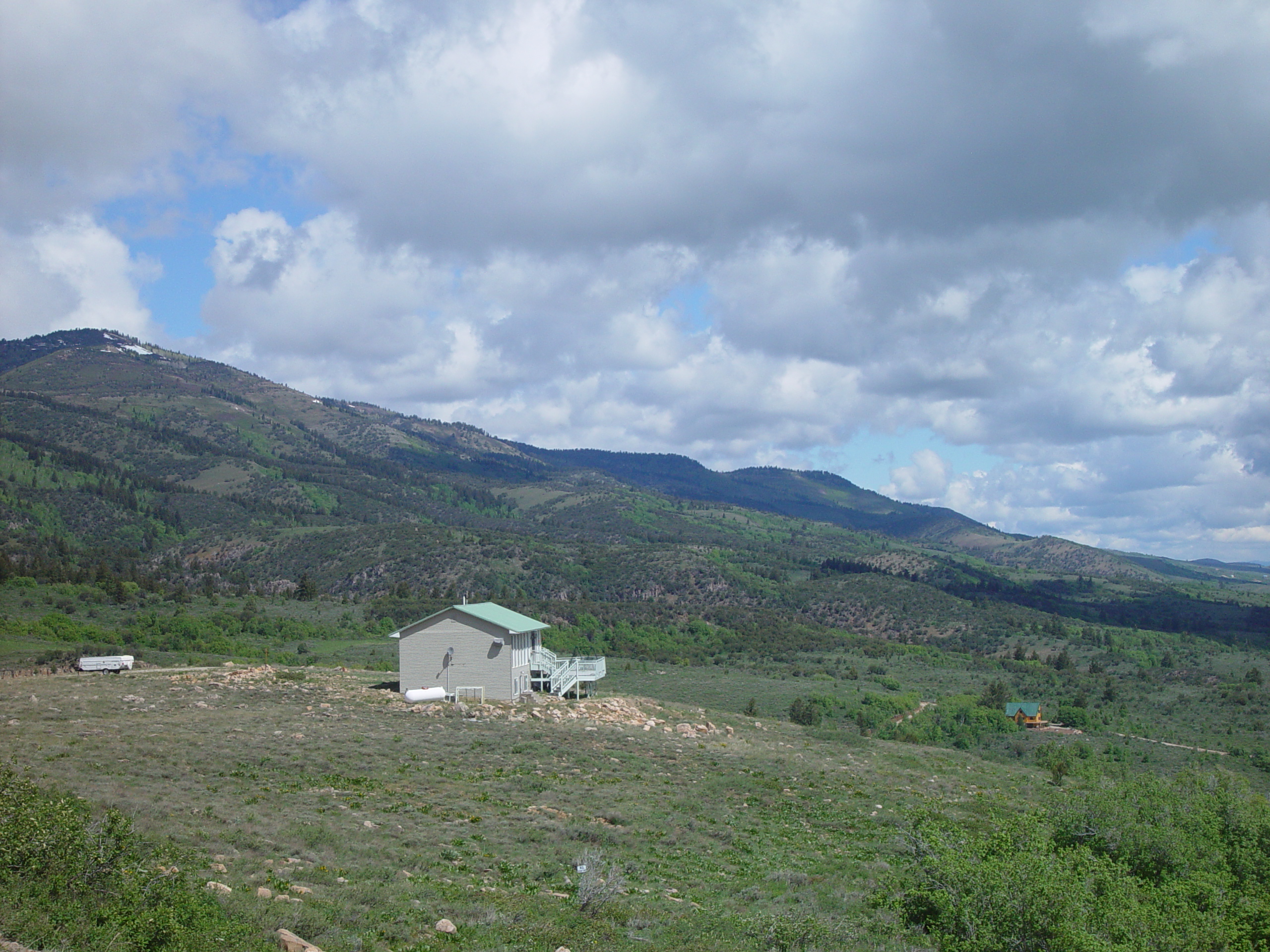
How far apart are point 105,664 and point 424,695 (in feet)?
51.4

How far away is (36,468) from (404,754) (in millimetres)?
172089

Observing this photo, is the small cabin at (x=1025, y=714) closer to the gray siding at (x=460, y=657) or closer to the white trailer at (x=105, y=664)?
the gray siding at (x=460, y=657)

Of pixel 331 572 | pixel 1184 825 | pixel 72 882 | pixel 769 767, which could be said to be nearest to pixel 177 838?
pixel 72 882

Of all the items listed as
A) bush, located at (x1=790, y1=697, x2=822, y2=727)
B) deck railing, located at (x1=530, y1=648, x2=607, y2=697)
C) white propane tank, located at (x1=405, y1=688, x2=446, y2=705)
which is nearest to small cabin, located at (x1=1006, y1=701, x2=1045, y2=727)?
bush, located at (x1=790, y1=697, x2=822, y2=727)

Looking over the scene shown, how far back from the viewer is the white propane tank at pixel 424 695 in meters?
32.8

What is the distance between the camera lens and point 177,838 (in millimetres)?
12594

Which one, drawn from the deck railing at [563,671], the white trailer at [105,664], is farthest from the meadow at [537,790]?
the deck railing at [563,671]

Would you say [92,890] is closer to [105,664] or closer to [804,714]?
[105,664]

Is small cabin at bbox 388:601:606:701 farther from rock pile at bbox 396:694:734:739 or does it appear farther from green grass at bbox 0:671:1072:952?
green grass at bbox 0:671:1072:952

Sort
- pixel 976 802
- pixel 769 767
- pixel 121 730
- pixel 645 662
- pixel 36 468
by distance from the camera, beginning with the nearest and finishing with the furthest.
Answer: pixel 121 730, pixel 976 802, pixel 769 767, pixel 645 662, pixel 36 468

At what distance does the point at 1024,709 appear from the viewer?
187 ft

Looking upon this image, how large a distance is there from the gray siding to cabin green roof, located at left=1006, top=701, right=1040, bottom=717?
124ft

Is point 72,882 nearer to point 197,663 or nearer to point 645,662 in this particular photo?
point 197,663

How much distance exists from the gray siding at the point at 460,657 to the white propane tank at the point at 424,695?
109 cm
